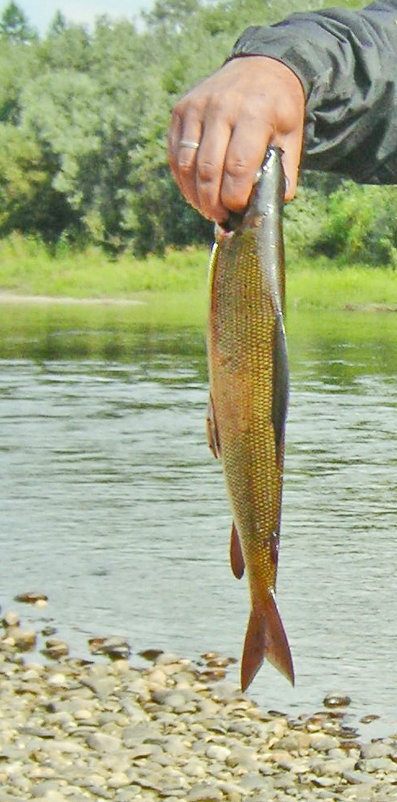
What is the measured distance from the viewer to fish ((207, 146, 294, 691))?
1939 millimetres

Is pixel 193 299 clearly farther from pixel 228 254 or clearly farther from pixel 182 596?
pixel 228 254

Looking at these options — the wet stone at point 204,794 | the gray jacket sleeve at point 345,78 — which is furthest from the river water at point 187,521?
the gray jacket sleeve at point 345,78

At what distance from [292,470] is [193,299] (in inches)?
1329

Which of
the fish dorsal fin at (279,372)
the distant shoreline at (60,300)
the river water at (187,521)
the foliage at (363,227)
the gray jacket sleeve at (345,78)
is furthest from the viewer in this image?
the distant shoreline at (60,300)

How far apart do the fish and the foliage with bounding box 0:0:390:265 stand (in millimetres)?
46521

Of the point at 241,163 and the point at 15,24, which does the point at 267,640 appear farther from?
the point at 15,24

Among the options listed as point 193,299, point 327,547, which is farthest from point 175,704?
point 193,299

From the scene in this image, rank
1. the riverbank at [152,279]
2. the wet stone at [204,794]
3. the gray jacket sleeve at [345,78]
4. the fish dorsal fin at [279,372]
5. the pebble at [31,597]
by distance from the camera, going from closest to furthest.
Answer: the fish dorsal fin at [279,372] < the gray jacket sleeve at [345,78] < the wet stone at [204,794] < the pebble at [31,597] < the riverbank at [152,279]

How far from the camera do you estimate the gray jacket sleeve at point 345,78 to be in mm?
2123

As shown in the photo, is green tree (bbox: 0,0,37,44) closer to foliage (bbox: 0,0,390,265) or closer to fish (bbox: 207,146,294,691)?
foliage (bbox: 0,0,390,265)

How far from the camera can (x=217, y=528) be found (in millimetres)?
13820

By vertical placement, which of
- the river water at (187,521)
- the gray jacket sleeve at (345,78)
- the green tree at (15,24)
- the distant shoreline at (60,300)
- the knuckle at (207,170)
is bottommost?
the distant shoreline at (60,300)

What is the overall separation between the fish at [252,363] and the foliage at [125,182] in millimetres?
46521

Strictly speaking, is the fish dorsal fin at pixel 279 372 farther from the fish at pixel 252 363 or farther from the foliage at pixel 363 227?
the foliage at pixel 363 227
